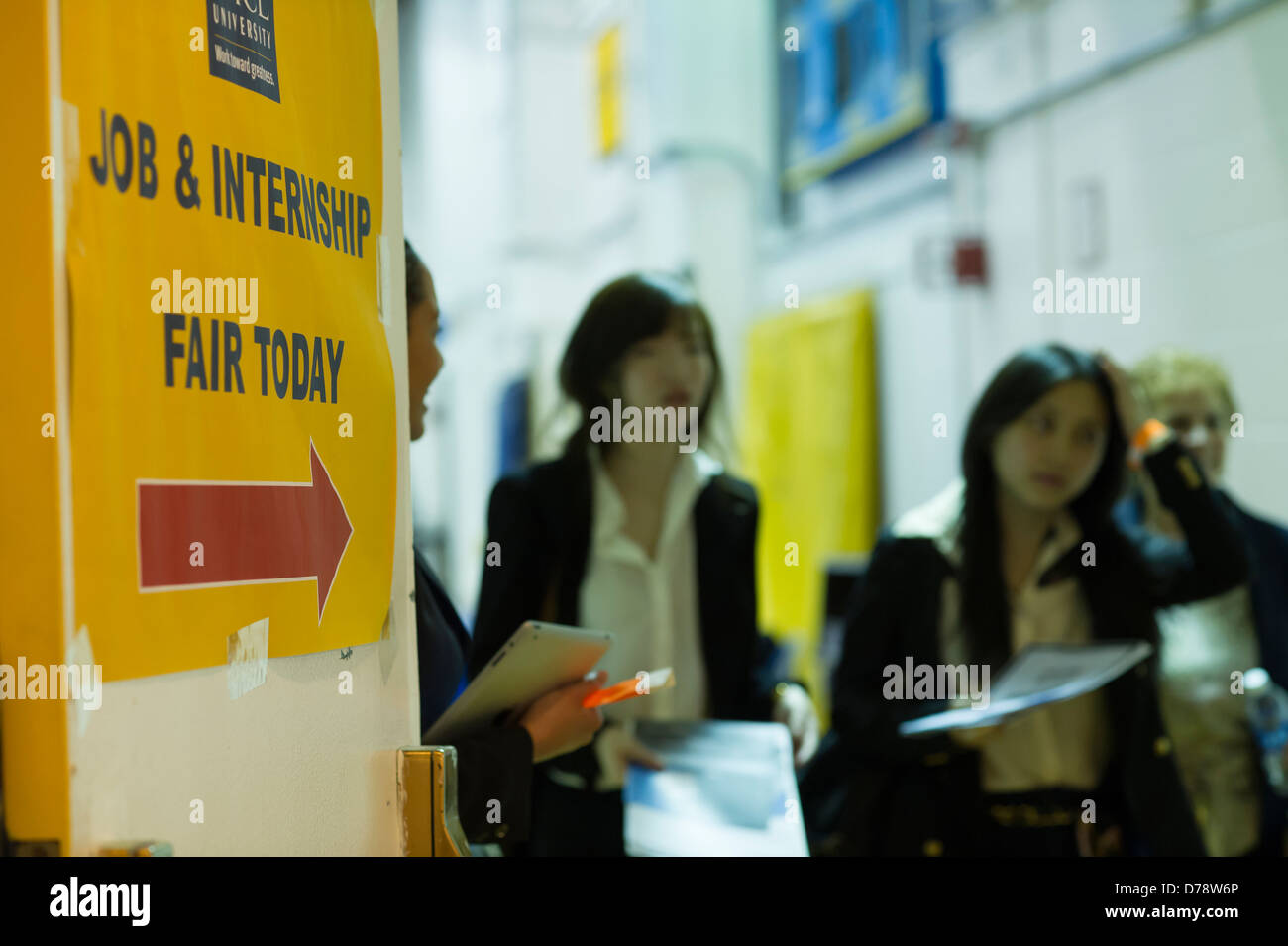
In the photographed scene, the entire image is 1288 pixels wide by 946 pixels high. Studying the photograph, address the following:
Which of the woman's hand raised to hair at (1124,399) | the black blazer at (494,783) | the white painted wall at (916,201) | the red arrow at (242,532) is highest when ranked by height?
the white painted wall at (916,201)

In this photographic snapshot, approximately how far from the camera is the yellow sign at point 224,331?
0.66 m

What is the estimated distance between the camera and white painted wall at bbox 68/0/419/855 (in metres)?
0.66

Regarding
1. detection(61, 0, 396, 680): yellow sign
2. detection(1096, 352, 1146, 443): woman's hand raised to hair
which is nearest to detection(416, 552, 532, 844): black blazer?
detection(61, 0, 396, 680): yellow sign

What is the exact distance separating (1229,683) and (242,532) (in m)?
1.89

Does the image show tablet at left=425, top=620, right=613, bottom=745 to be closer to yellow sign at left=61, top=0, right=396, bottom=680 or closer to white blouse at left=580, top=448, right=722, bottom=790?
yellow sign at left=61, top=0, right=396, bottom=680

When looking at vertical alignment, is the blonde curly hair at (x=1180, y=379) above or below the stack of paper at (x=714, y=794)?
above

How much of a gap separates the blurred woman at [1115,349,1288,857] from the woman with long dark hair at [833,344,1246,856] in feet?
0.59


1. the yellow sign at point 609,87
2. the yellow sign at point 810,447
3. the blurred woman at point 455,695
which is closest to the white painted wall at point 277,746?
the blurred woman at point 455,695

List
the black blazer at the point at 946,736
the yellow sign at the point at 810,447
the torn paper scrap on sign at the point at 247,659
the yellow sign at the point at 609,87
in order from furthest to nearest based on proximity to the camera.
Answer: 1. the yellow sign at the point at 609,87
2. the yellow sign at the point at 810,447
3. the black blazer at the point at 946,736
4. the torn paper scrap on sign at the point at 247,659

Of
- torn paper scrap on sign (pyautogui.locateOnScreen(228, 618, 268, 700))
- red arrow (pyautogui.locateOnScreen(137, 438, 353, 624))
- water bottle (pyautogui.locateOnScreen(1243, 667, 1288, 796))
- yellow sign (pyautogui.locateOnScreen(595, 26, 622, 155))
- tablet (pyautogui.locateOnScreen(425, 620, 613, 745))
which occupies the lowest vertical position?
water bottle (pyautogui.locateOnScreen(1243, 667, 1288, 796))

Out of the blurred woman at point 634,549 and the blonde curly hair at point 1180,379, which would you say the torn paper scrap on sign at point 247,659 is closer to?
the blurred woman at point 634,549

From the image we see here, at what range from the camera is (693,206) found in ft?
19.1

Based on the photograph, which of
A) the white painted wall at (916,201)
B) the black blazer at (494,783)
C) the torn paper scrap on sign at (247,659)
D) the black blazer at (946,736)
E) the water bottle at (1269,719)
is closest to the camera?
the torn paper scrap on sign at (247,659)
